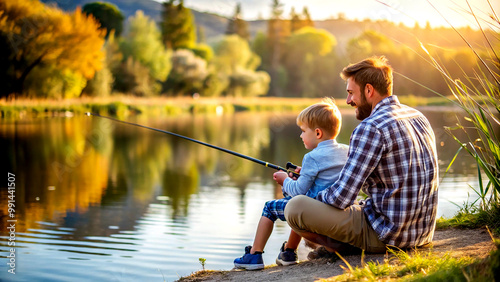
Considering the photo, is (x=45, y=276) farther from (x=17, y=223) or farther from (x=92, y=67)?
(x=92, y=67)

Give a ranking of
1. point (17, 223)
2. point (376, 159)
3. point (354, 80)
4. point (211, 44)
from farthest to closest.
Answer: point (211, 44) → point (17, 223) → point (354, 80) → point (376, 159)

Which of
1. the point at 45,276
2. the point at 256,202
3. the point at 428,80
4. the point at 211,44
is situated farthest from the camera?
the point at 211,44

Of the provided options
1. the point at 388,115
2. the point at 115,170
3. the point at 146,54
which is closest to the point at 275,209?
the point at 388,115

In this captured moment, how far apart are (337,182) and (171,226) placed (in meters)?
2.73

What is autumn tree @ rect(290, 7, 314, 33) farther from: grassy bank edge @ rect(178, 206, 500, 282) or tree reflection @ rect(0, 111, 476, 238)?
grassy bank edge @ rect(178, 206, 500, 282)

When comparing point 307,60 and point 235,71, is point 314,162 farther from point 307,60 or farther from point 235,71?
point 307,60

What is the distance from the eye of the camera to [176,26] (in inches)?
1817

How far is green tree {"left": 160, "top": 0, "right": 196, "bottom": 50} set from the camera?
151 feet

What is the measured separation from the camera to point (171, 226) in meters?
4.99

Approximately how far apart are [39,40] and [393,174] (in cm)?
2344

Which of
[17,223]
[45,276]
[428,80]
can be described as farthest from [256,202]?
[428,80]

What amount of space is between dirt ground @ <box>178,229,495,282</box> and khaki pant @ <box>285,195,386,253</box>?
0.09m

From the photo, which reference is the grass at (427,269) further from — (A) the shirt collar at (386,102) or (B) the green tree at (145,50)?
(B) the green tree at (145,50)

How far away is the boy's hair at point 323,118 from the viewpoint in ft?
9.32
